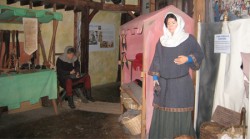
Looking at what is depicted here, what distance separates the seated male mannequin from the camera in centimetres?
580

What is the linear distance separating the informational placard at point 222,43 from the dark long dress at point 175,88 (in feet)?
0.70

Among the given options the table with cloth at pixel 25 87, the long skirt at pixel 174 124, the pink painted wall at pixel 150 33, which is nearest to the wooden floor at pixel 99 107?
the table with cloth at pixel 25 87

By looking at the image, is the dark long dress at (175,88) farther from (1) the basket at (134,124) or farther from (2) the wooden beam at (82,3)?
(2) the wooden beam at (82,3)

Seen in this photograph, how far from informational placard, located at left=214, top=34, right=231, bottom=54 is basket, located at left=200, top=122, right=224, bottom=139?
907 mm

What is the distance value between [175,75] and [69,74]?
A: 135 inches

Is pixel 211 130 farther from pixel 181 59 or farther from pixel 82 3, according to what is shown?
pixel 82 3

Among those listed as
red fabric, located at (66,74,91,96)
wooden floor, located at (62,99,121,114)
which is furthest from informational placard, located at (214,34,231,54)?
red fabric, located at (66,74,91,96)

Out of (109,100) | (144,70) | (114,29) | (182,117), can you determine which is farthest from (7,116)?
(114,29)

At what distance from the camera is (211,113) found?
336cm

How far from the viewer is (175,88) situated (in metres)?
3.29

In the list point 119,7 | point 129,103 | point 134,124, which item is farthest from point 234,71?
point 119,7

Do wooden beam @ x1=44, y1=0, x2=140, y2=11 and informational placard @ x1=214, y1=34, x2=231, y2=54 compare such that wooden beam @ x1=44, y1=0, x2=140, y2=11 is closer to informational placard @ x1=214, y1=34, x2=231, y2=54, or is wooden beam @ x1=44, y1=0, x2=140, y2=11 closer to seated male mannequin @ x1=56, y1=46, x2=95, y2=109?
seated male mannequin @ x1=56, y1=46, x2=95, y2=109

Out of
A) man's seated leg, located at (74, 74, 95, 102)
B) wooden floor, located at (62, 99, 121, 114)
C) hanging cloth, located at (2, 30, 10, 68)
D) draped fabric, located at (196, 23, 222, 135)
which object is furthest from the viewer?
man's seated leg, located at (74, 74, 95, 102)

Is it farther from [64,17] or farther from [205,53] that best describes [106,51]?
[205,53]
